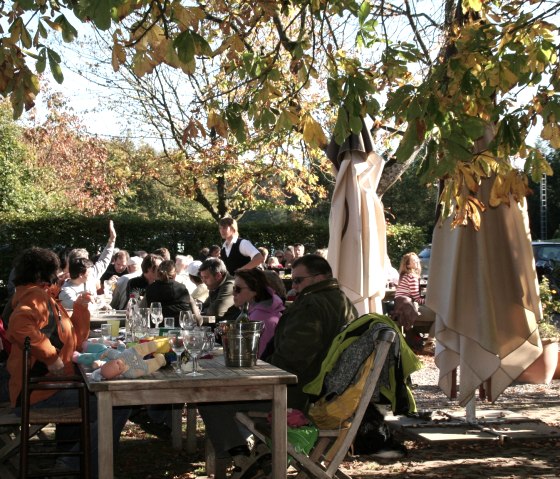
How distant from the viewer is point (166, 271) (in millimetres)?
8578

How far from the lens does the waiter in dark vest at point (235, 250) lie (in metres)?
11.4

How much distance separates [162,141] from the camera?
2403 cm

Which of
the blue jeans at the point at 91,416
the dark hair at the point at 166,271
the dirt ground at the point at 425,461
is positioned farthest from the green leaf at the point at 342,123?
the dark hair at the point at 166,271

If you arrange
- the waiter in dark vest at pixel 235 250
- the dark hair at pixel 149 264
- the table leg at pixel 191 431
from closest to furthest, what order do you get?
the table leg at pixel 191 431 → the dark hair at pixel 149 264 → the waiter in dark vest at pixel 235 250

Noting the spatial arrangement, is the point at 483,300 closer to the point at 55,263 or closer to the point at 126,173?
the point at 55,263

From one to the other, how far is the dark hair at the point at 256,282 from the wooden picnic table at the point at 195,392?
1.84 metres

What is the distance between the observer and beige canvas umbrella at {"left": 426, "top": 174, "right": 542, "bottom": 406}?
22.9 feet

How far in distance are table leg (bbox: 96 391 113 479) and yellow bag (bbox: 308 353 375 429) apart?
4.28ft

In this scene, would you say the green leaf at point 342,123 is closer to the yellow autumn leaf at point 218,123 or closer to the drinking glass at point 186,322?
the yellow autumn leaf at point 218,123

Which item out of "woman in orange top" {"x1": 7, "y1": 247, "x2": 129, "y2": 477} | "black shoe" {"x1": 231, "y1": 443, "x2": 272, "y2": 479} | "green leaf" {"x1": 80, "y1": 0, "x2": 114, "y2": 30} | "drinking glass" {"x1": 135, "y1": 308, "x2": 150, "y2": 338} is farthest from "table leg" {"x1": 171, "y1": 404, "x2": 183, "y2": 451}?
"green leaf" {"x1": 80, "y1": 0, "x2": 114, "y2": 30}

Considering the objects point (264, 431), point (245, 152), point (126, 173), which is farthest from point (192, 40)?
point (126, 173)

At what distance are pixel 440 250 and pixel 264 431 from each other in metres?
2.76

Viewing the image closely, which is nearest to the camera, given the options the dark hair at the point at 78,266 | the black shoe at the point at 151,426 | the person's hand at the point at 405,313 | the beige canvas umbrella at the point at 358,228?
the black shoe at the point at 151,426

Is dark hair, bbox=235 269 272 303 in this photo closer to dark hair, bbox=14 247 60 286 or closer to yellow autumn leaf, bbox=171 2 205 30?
dark hair, bbox=14 247 60 286
